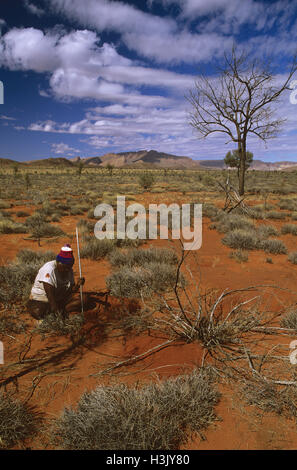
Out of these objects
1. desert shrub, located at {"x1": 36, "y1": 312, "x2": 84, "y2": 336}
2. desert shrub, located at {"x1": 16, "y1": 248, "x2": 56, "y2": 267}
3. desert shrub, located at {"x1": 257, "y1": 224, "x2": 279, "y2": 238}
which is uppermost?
desert shrub, located at {"x1": 257, "y1": 224, "x2": 279, "y2": 238}

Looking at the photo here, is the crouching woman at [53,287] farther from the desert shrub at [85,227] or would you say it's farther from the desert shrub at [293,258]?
the desert shrub at [293,258]

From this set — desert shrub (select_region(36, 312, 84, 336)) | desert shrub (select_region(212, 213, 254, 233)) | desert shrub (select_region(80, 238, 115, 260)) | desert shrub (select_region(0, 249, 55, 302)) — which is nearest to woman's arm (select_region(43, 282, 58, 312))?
desert shrub (select_region(36, 312, 84, 336))

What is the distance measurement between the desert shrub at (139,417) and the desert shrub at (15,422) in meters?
0.25

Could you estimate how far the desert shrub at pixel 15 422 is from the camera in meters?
2.18

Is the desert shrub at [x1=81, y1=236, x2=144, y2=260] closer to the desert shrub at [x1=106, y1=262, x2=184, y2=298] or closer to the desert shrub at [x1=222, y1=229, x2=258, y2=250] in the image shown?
the desert shrub at [x1=106, y1=262, x2=184, y2=298]

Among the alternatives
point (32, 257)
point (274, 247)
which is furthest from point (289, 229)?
point (32, 257)

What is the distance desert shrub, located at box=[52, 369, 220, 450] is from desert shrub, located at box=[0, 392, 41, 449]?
0.25 metres

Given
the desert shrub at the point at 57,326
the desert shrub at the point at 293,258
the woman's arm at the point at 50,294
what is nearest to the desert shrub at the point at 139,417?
the desert shrub at the point at 57,326

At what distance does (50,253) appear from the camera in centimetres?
669

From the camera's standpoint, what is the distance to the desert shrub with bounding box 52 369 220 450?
81.3 inches

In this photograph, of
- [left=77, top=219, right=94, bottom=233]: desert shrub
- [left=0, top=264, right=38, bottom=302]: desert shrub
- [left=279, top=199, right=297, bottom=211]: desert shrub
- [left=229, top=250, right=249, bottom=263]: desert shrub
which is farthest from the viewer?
[left=279, top=199, right=297, bottom=211]: desert shrub

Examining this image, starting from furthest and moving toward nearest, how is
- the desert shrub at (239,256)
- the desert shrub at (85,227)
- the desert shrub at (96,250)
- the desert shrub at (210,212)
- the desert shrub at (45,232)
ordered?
the desert shrub at (210,212) < the desert shrub at (85,227) < the desert shrub at (45,232) < the desert shrub at (96,250) < the desert shrub at (239,256)

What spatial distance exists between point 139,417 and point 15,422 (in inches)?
45.4
